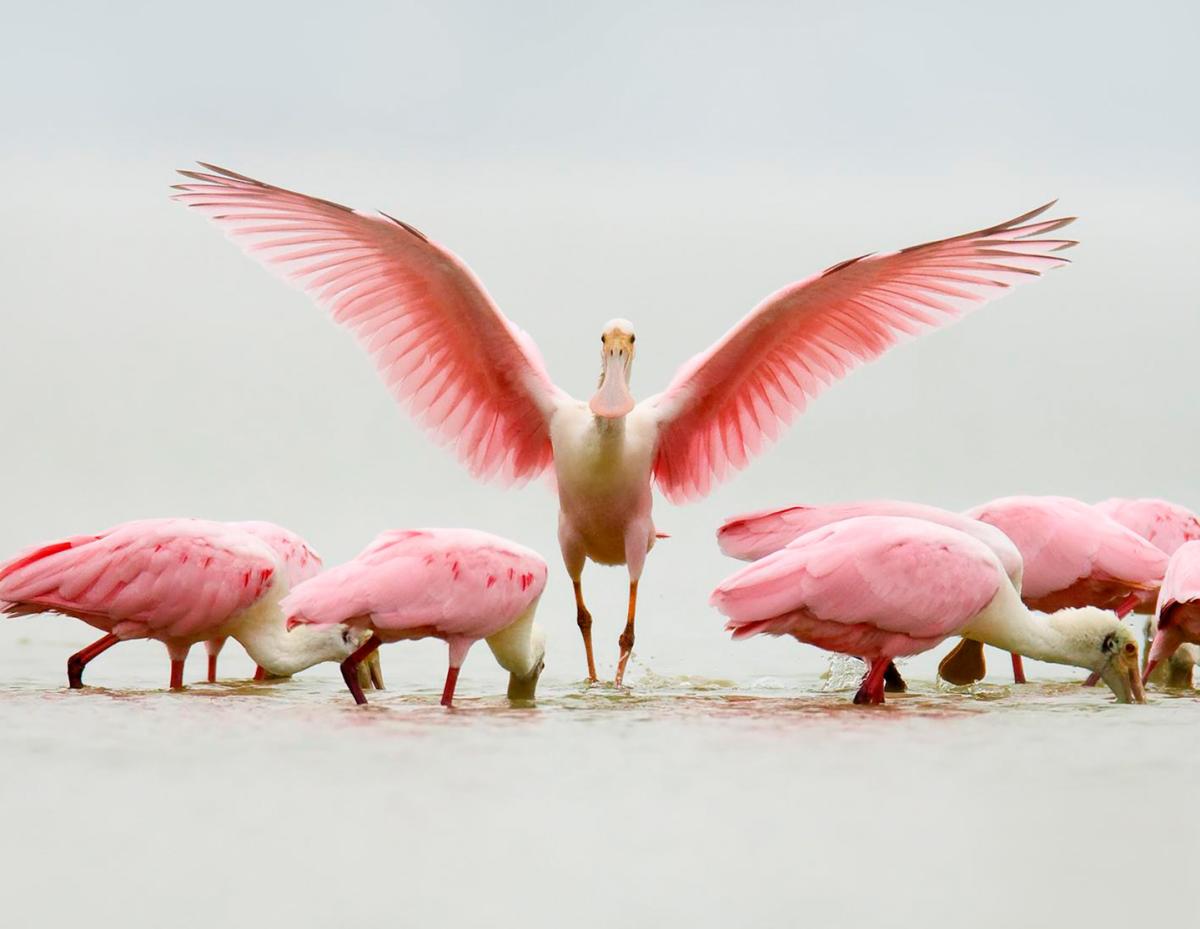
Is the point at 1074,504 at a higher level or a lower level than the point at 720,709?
higher

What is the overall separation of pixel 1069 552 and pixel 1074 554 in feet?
0.11

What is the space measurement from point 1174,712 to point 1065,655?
29.9 inches

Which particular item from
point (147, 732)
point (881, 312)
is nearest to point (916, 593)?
point (881, 312)

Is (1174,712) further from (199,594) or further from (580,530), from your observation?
(199,594)

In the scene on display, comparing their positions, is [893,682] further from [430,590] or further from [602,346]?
[430,590]

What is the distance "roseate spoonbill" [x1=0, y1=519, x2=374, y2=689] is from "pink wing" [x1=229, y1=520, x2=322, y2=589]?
33.3 inches

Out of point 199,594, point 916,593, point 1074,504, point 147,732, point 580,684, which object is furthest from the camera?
point 1074,504

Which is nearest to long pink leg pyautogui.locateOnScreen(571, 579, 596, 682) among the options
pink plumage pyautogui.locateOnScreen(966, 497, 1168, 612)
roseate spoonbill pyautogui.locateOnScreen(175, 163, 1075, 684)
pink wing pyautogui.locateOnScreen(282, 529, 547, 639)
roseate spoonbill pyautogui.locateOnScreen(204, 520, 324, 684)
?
roseate spoonbill pyautogui.locateOnScreen(175, 163, 1075, 684)

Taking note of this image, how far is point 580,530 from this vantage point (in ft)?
40.4

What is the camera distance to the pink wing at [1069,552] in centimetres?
1259

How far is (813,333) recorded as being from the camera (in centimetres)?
1227

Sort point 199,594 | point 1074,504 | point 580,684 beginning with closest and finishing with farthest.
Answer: point 199,594, point 580,684, point 1074,504

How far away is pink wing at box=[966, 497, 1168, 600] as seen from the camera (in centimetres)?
1259

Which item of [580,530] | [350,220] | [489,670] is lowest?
[489,670]
